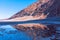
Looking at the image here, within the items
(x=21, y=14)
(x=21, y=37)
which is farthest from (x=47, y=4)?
(x=21, y=37)

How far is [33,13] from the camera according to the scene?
16.8 m

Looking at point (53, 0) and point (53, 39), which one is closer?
point (53, 39)

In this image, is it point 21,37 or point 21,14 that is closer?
point 21,37

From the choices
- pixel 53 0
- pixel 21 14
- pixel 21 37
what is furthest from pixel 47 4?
pixel 21 37

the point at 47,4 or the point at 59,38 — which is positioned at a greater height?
Answer: the point at 47,4

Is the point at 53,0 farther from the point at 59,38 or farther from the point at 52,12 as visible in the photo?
the point at 59,38

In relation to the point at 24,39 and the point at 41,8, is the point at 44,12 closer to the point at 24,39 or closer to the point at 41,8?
the point at 41,8

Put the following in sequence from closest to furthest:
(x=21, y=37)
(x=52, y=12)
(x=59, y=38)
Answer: (x=59, y=38)
(x=21, y=37)
(x=52, y=12)

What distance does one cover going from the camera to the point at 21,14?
639 inches

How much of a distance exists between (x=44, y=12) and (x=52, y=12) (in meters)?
0.86

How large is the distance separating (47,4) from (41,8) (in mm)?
687

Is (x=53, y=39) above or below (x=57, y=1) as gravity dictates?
below

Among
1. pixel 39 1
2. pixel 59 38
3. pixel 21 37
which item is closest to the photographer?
pixel 59 38

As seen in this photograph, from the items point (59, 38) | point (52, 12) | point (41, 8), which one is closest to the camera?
point (59, 38)
